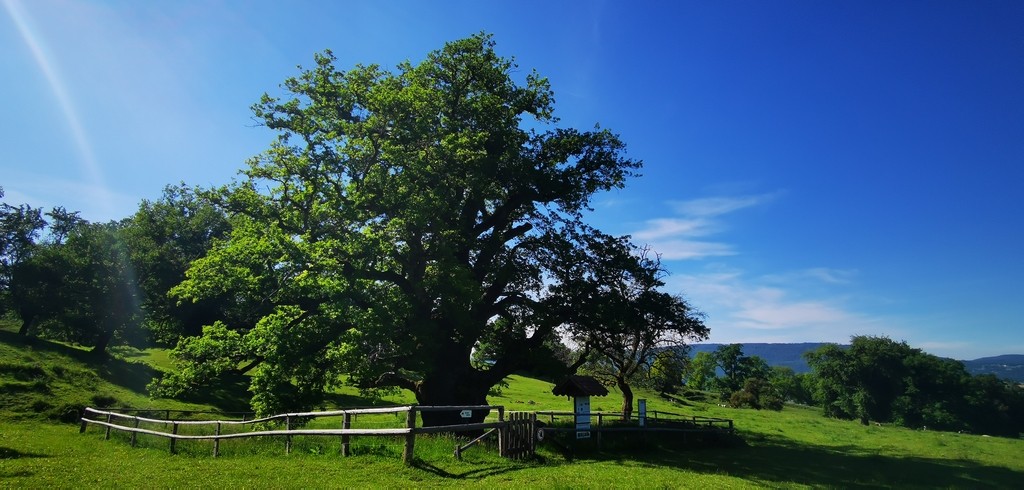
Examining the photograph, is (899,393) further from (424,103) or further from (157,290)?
(157,290)

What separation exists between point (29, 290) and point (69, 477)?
46.0 m

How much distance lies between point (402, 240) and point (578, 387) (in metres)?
10.4

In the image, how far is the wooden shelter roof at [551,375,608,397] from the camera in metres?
22.9

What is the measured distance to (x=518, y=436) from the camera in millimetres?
16422

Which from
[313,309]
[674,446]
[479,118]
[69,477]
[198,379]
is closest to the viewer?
[69,477]

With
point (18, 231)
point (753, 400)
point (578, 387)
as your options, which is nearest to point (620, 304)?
point (578, 387)

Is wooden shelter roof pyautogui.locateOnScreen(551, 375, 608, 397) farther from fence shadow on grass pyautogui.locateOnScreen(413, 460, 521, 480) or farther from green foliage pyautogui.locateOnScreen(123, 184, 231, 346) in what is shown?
green foliage pyautogui.locateOnScreen(123, 184, 231, 346)

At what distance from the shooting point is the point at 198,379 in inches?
766

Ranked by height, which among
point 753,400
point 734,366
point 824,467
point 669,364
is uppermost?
point 669,364

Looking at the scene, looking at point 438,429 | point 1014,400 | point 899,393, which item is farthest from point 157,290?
point 1014,400

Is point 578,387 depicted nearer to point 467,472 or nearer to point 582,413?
point 582,413

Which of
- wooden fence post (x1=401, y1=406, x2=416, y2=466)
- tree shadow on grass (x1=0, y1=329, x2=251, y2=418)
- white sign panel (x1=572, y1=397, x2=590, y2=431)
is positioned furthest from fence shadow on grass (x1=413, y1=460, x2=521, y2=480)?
tree shadow on grass (x1=0, y1=329, x2=251, y2=418)

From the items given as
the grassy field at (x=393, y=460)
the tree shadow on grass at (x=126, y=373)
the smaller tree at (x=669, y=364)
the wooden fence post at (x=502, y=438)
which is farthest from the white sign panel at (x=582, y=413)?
the tree shadow on grass at (x=126, y=373)

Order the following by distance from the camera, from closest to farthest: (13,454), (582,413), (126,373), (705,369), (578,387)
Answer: (13,454) → (582,413) → (578,387) → (126,373) → (705,369)
